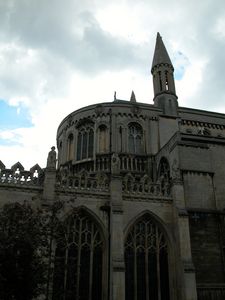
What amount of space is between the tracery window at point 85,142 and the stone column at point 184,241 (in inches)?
407

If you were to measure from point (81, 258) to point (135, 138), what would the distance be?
1364cm

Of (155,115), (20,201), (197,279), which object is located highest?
(155,115)

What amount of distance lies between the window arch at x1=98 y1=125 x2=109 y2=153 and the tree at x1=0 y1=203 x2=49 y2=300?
54.1ft

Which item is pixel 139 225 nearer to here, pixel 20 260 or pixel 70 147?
pixel 20 260

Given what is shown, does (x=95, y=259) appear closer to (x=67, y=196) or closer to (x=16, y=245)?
(x=67, y=196)

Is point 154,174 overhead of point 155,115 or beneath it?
beneath

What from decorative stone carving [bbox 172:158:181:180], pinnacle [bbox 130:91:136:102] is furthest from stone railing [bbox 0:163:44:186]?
pinnacle [bbox 130:91:136:102]

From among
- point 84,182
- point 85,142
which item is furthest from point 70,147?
point 84,182

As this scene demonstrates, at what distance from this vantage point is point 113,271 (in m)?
17.5

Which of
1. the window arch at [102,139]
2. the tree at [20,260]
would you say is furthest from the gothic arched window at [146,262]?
the window arch at [102,139]

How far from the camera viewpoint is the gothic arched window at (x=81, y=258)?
699 inches

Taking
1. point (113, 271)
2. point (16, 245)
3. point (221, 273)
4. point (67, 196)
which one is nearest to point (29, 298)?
point (16, 245)

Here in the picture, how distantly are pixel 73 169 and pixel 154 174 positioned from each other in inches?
272

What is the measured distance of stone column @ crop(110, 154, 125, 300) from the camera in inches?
680
